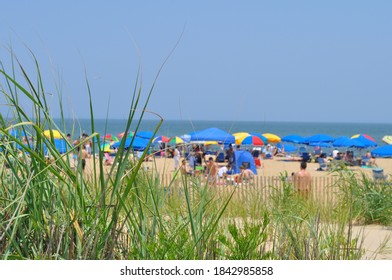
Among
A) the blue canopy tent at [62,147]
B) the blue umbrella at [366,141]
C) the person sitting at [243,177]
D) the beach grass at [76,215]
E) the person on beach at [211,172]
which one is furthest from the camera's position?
the blue umbrella at [366,141]

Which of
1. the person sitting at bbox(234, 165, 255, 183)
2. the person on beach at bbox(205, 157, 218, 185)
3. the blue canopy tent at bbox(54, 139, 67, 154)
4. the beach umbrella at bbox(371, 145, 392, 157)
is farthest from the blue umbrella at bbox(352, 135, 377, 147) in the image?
the blue canopy tent at bbox(54, 139, 67, 154)

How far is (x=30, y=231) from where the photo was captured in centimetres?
325

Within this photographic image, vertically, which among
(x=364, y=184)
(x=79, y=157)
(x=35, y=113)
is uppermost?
(x=35, y=113)

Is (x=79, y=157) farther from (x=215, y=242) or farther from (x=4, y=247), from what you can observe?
(x=215, y=242)

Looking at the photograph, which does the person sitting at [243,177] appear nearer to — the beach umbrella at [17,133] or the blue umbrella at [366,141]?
the beach umbrella at [17,133]

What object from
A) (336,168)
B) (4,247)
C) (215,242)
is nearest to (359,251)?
(215,242)

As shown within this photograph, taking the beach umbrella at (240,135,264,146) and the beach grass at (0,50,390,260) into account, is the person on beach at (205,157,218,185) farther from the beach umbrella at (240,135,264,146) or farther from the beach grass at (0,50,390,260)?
the beach umbrella at (240,135,264,146)

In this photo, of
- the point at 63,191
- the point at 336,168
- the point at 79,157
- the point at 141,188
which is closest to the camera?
the point at 79,157

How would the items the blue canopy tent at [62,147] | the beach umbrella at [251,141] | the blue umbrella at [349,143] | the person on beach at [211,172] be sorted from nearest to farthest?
the blue canopy tent at [62,147] → the person on beach at [211,172] → the beach umbrella at [251,141] → the blue umbrella at [349,143]

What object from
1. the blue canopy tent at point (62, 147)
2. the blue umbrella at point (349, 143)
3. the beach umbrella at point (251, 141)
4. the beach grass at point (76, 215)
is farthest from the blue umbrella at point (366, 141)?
the beach grass at point (76, 215)

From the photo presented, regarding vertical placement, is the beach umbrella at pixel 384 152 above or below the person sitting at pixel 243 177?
below

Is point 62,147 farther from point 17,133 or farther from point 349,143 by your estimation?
point 349,143

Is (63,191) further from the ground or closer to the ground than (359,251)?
further from the ground
